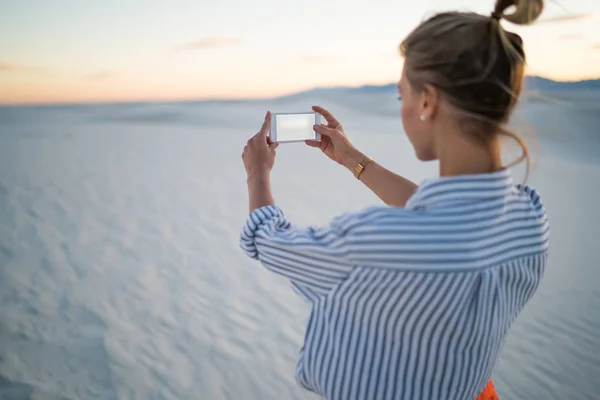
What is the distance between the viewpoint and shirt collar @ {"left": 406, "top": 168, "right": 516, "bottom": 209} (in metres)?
0.92

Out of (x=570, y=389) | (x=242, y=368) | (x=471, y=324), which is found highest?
(x=471, y=324)

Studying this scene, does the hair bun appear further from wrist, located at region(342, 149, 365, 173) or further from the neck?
wrist, located at region(342, 149, 365, 173)

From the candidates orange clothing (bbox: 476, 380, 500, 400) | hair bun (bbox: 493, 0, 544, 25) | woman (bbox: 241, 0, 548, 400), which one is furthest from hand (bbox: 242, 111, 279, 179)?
orange clothing (bbox: 476, 380, 500, 400)

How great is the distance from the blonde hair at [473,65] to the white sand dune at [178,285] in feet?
0.27

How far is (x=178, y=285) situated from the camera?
4.51 m

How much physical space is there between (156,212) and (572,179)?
7431 mm

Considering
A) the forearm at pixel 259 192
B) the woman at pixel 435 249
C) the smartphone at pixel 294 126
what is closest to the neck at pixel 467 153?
the woman at pixel 435 249

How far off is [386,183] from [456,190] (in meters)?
0.61

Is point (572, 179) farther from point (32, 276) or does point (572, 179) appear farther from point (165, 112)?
point (165, 112)

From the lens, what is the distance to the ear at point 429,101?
3.14ft

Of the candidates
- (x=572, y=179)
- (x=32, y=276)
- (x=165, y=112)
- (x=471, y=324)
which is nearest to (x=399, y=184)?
(x=471, y=324)

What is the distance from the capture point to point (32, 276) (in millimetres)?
4500

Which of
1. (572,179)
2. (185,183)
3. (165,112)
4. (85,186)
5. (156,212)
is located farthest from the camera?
(165,112)

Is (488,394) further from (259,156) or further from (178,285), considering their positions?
(178,285)
